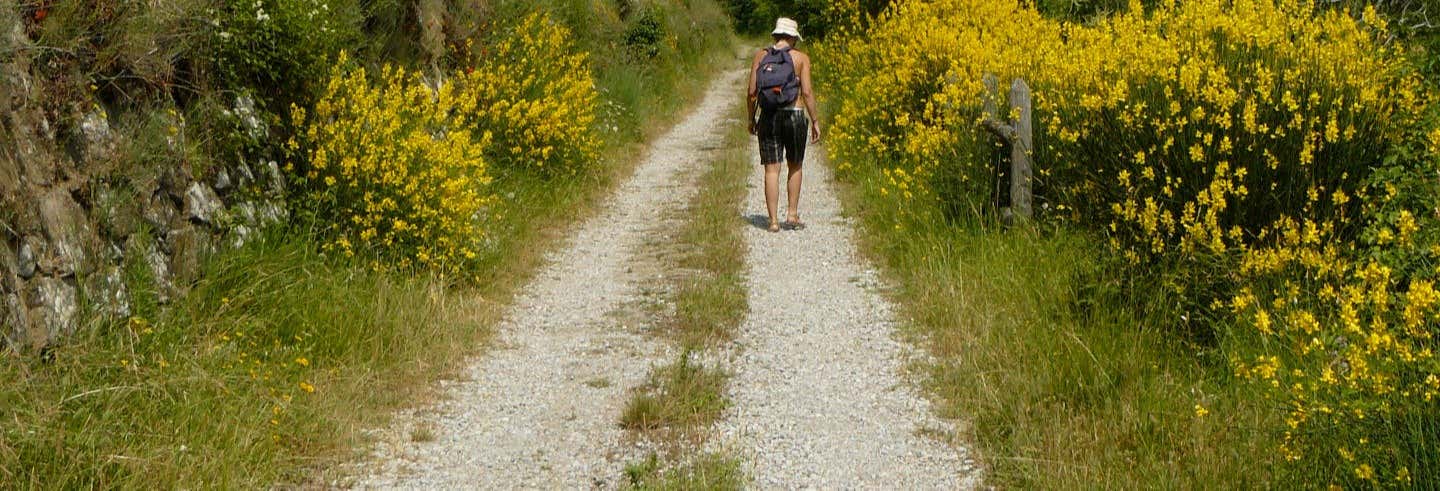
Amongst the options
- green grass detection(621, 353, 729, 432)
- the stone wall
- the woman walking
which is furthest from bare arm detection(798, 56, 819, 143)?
the stone wall

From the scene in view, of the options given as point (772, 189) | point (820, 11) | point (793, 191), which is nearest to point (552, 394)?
point (772, 189)

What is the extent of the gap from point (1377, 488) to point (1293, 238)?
1.32 m

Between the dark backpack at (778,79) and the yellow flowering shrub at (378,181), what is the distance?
9.02 ft

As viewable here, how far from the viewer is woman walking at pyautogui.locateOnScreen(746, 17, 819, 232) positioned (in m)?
9.14

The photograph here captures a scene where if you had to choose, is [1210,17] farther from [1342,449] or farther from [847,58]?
[847,58]

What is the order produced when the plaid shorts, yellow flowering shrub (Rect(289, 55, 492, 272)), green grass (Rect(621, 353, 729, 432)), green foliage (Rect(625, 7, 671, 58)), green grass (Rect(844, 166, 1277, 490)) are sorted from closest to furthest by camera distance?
green grass (Rect(844, 166, 1277, 490))
green grass (Rect(621, 353, 729, 432))
yellow flowering shrub (Rect(289, 55, 492, 272))
the plaid shorts
green foliage (Rect(625, 7, 671, 58))

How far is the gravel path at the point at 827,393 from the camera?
14.9ft

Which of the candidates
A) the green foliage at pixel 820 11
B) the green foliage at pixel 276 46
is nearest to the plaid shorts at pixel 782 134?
the green foliage at pixel 276 46

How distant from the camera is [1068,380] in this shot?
4.89m

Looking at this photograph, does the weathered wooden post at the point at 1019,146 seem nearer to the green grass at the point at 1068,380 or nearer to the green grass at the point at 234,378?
the green grass at the point at 1068,380

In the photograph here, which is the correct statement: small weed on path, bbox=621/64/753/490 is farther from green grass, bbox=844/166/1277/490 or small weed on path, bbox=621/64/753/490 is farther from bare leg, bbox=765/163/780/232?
green grass, bbox=844/166/1277/490

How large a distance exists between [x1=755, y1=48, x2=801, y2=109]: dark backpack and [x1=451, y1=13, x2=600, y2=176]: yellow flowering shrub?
1830mm

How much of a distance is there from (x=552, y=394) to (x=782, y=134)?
430cm

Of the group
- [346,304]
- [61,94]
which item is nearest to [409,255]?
[346,304]
